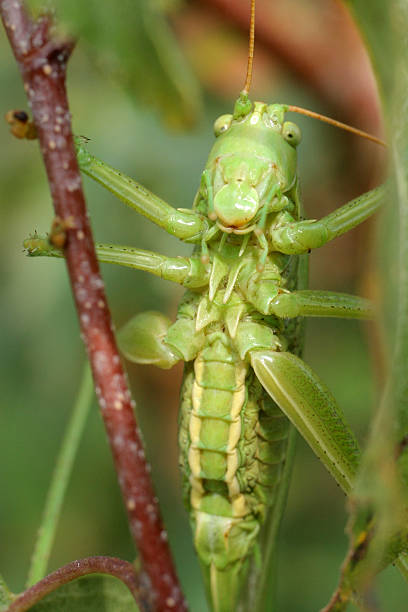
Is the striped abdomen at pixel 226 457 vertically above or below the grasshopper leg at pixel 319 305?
below

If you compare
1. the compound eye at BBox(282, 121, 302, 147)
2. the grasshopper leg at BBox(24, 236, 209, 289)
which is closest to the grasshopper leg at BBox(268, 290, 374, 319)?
the grasshopper leg at BBox(24, 236, 209, 289)

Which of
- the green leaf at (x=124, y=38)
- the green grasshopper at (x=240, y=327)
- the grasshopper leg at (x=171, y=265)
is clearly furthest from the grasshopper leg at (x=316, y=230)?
the green leaf at (x=124, y=38)

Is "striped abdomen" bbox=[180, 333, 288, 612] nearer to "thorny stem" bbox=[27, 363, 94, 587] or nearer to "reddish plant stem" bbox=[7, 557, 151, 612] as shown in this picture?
"thorny stem" bbox=[27, 363, 94, 587]

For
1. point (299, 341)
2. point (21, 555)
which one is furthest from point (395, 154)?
point (21, 555)

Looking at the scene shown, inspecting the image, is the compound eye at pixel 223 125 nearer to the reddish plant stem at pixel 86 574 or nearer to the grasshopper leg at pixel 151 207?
the grasshopper leg at pixel 151 207

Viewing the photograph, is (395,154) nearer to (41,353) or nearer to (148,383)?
(41,353)

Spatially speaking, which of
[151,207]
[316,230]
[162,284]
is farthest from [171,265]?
[162,284]
